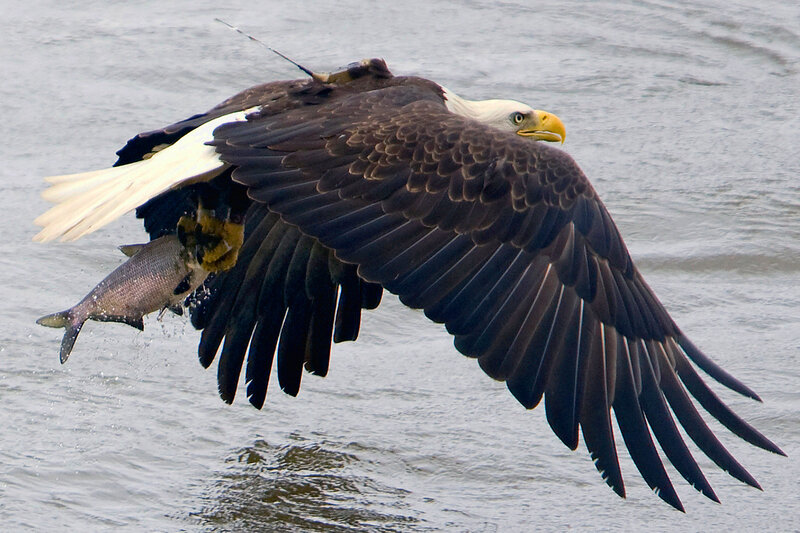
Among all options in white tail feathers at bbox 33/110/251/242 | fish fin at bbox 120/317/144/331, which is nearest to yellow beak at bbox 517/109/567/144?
white tail feathers at bbox 33/110/251/242

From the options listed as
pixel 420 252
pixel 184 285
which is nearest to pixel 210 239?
pixel 184 285

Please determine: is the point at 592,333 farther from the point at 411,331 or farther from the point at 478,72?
the point at 478,72

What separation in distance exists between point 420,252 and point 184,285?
0.70 metres

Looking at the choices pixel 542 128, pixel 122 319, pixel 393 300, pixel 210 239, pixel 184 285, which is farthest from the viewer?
pixel 393 300

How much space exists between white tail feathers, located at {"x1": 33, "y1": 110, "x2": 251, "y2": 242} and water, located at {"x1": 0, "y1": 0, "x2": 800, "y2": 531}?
61 centimetres

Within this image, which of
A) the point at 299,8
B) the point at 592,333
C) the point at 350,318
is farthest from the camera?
the point at 299,8

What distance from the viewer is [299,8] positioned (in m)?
8.30

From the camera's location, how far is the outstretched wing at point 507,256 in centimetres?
323

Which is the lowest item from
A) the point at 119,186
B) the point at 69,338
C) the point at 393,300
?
the point at 393,300

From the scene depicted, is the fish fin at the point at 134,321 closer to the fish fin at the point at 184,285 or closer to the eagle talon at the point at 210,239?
the fish fin at the point at 184,285

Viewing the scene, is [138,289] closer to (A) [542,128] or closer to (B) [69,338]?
(B) [69,338]

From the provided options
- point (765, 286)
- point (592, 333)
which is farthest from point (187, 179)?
point (765, 286)

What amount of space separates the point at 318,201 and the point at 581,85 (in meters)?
4.10

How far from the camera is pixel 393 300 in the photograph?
16.6 ft
